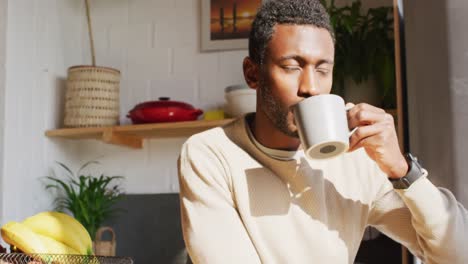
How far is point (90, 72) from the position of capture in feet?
7.95

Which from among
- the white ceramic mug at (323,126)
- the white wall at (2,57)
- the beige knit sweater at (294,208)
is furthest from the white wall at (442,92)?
the white wall at (2,57)

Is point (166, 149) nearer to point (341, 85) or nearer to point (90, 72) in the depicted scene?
point (90, 72)

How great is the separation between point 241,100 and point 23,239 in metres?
1.29

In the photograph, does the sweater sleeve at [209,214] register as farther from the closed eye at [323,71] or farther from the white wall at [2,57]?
the white wall at [2,57]

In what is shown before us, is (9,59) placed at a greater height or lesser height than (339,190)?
greater

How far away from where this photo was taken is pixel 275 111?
3.06ft

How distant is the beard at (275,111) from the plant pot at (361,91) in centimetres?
137

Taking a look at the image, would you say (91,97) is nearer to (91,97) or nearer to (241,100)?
(91,97)

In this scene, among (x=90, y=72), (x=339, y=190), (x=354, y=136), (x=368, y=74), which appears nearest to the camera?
(x=354, y=136)

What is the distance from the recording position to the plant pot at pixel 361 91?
226 centimetres

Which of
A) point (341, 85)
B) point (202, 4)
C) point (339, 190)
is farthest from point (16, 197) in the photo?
point (339, 190)

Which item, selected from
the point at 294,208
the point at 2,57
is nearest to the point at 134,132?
the point at 2,57

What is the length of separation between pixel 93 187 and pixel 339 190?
5.52 ft

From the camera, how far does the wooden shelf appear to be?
2277 millimetres
